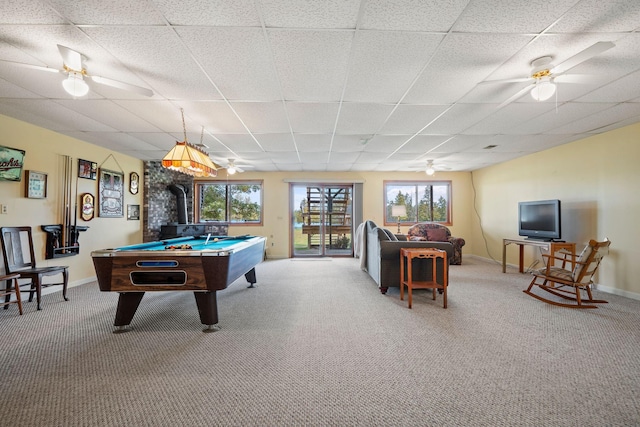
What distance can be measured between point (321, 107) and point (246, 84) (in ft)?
3.04

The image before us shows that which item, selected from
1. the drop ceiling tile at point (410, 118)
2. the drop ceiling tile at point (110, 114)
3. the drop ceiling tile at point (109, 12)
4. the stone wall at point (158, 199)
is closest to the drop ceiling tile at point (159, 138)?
the drop ceiling tile at point (110, 114)

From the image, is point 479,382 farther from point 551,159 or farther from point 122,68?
point 551,159

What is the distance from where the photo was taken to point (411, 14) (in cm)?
173

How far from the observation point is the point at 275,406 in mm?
1572

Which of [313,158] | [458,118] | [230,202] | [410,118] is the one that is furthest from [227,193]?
[458,118]

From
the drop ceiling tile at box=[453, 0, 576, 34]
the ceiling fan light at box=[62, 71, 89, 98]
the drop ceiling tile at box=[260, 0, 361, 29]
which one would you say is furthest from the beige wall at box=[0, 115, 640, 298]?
the drop ceiling tile at box=[260, 0, 361, 29]

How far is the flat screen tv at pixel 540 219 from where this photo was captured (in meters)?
4.44

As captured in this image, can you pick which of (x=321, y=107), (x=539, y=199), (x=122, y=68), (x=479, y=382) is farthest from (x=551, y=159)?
(x=122, y=68)

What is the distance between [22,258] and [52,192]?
3.53 ft

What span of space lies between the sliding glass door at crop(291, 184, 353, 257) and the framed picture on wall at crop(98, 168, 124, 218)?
13.0ft

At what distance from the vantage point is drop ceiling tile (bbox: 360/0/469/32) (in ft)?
5.42

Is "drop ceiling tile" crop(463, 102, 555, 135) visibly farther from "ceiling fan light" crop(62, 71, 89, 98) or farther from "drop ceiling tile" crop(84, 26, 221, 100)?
"ceiling fan light" crop(62, 71, 89, 98)

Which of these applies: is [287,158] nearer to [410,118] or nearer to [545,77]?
[410,118]

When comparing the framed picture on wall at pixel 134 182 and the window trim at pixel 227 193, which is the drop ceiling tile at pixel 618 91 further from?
the framed picture on wall at pixel 134 182
